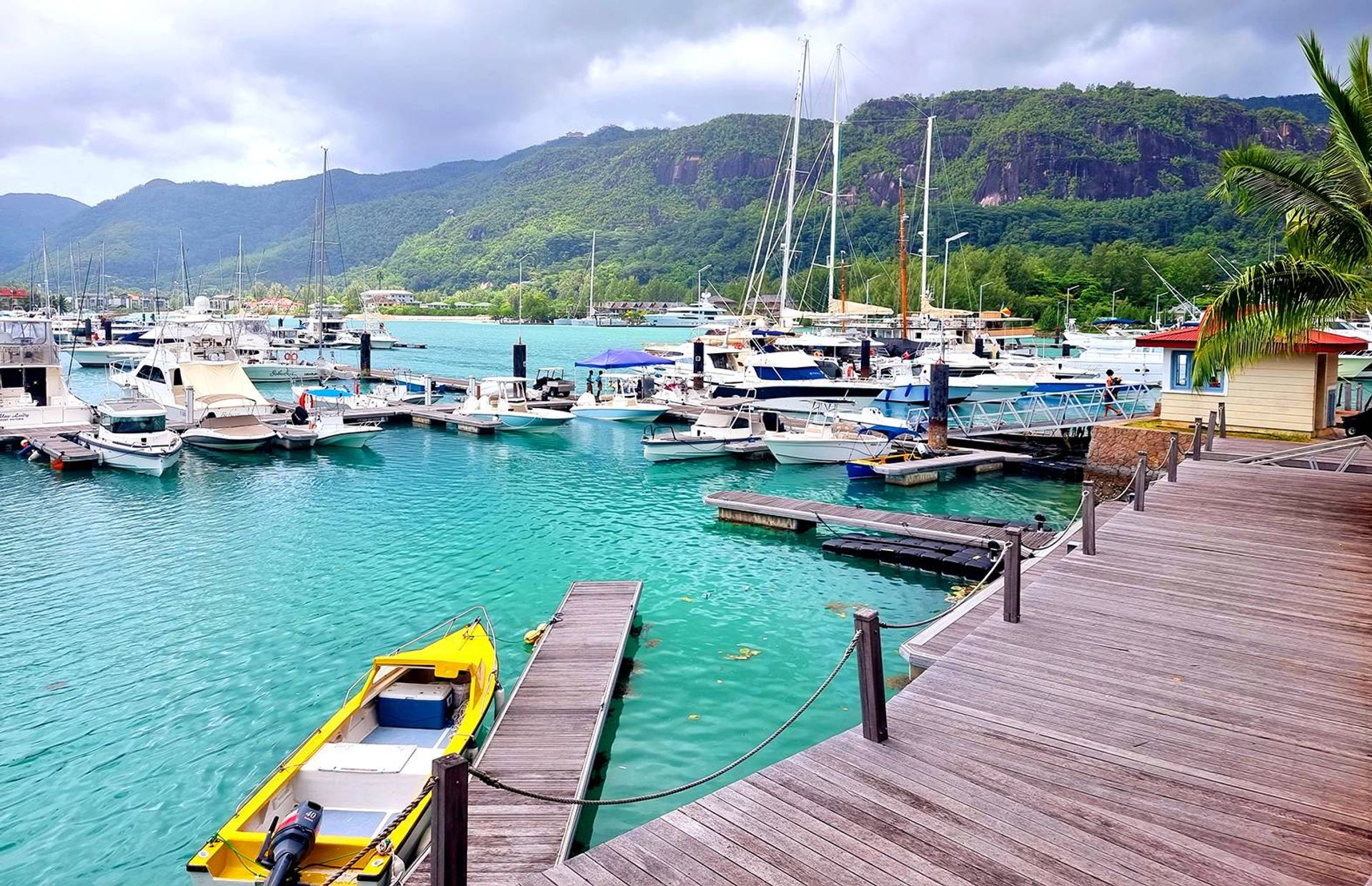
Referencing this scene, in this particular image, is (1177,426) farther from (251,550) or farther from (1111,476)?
(251,550)

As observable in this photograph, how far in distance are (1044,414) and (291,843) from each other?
35486 mm

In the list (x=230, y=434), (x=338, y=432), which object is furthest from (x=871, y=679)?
(x=230, y=434)

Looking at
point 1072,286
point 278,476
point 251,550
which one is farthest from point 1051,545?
point 1072,286

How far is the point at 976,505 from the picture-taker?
2591cm

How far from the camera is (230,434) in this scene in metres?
35.0

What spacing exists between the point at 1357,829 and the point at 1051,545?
1043cm

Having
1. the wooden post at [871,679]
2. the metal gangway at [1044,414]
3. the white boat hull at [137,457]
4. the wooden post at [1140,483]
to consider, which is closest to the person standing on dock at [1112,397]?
the metal gangway at [1044,414]

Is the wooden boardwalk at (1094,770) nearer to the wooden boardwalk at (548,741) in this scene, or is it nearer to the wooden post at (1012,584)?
the wooden post at (1012,584)

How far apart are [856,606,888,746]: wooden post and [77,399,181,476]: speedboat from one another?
3026 cm

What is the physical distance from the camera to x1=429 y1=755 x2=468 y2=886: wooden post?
181 inches

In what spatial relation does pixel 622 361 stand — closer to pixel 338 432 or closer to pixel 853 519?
pixel 338 432

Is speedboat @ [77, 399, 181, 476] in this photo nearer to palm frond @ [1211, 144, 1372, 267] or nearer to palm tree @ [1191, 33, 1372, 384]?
palm tree @ [1191, 33, 1372, 384]

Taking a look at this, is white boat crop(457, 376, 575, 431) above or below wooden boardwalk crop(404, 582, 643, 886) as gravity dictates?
above

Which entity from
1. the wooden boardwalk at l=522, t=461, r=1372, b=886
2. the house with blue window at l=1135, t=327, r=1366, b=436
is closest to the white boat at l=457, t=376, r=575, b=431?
the house with blue window at l=1135, t=327, r=1366, b=436
